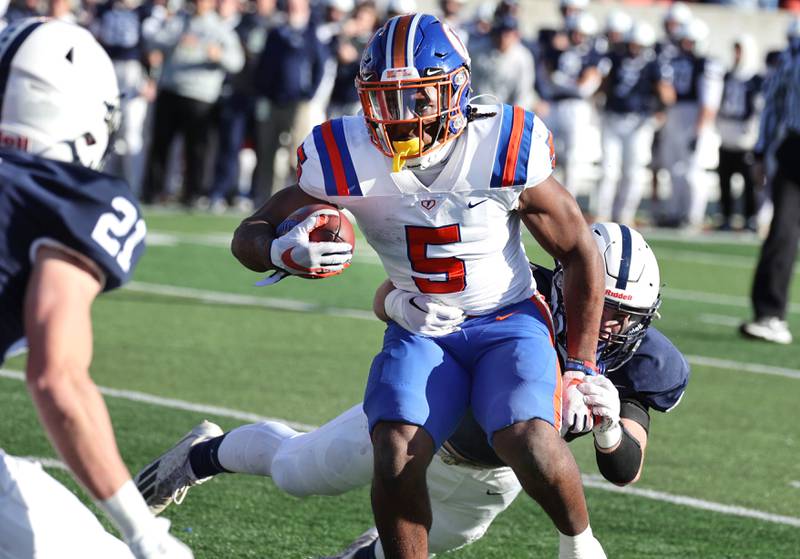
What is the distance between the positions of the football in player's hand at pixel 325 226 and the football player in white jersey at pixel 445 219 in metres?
0.03

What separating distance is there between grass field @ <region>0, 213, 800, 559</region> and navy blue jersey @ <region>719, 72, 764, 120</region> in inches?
186

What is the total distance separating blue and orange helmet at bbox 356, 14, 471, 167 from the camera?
3768 mm

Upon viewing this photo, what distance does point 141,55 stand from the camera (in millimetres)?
13828

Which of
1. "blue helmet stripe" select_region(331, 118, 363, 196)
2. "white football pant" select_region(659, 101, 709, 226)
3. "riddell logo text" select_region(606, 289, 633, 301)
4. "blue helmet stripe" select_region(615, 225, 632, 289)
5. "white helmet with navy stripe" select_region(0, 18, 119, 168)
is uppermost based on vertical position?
"white helmet with navy stripe" select_region(0, 18, 119, 168)

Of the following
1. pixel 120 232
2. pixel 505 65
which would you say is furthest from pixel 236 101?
pixel 120 232

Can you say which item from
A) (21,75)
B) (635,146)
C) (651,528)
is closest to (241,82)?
(635,146)

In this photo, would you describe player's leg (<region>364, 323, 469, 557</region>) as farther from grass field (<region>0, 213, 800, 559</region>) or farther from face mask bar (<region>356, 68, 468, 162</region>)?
grass field (<region>0, 213, 800, 559</region>)

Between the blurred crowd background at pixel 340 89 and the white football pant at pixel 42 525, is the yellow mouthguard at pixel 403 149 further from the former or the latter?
the blurred crowd background at pixel 340 89

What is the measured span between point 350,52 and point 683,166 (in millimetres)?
3680

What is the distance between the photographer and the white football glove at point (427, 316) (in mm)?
3805

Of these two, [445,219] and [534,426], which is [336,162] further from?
[534,426]

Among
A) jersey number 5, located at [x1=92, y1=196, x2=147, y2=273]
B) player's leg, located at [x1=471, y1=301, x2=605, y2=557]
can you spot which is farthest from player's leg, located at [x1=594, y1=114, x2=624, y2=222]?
jersey number 5, located at [x1=92, y1=196, x2=147, y2=273]

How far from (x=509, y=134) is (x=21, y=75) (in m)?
1.32

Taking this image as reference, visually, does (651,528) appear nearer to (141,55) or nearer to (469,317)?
(469,317)
